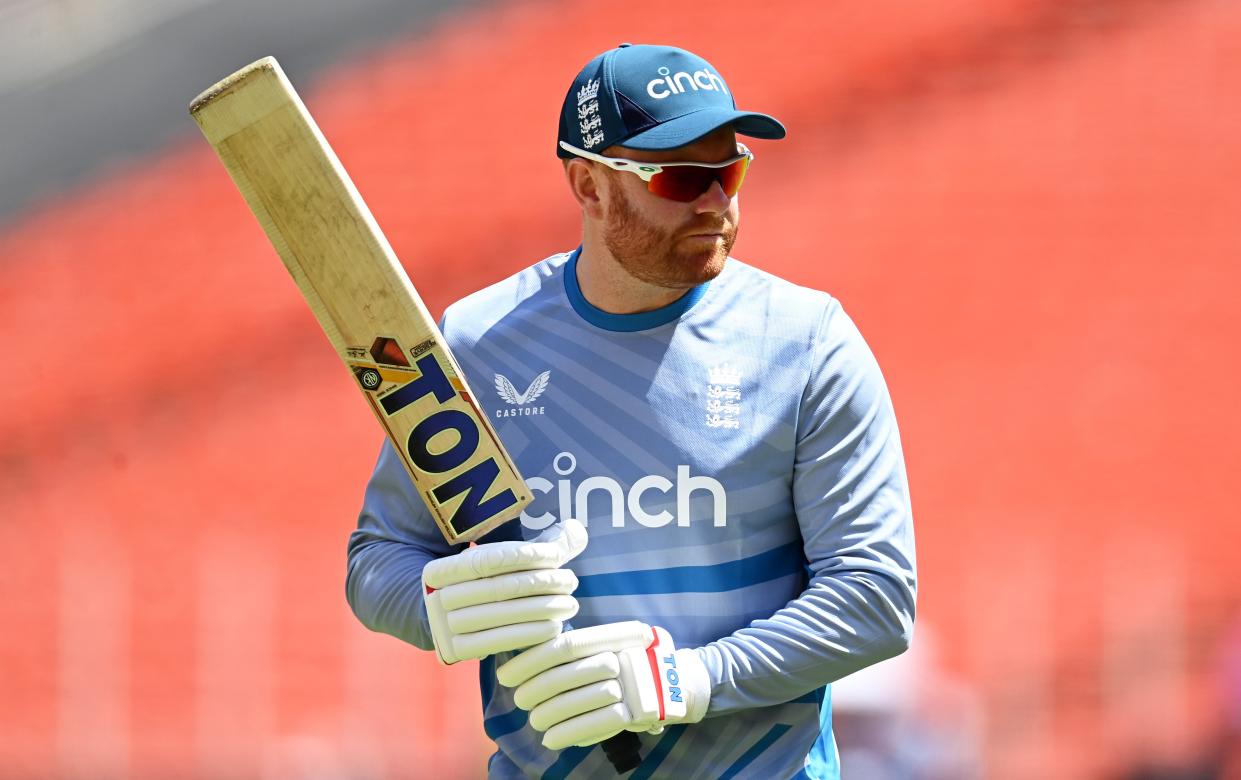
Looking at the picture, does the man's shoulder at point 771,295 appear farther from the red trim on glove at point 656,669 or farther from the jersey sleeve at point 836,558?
the red trim on glove at point 656,669

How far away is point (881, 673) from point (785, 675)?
4153 millimetres

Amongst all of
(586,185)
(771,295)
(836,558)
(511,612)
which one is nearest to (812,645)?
(836,558)

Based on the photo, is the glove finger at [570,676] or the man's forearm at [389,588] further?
the man's forearm at [389,588]

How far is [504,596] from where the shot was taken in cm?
205

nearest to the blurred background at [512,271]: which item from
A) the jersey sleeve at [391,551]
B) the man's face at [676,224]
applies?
the jersey sleeve at [391,551]

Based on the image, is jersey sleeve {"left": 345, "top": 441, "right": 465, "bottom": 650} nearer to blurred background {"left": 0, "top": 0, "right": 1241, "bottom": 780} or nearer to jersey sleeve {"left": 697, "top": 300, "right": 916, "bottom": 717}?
jersey sleeve {"left": 697, "top": 300, "right": 916, "bottom": 717}

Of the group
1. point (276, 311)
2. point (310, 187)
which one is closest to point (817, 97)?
point (276, 311)

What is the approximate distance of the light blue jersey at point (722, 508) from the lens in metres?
2.10

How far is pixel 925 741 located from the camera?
6195 millimetres

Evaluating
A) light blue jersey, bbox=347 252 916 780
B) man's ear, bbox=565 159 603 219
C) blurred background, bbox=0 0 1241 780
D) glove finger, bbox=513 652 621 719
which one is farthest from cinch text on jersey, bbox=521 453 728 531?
blurred background, bbox=0 0 1241 780

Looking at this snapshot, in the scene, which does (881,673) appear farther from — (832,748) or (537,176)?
(832,748)

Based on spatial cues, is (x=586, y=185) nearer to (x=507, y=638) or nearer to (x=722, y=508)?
(x=722, y=508)

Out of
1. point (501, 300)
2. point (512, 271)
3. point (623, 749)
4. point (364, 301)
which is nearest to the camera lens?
point (623, 749)

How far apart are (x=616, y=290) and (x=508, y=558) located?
427 mm
